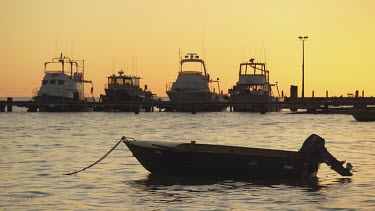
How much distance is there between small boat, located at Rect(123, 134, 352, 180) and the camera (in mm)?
26375

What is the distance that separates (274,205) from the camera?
22.1 m

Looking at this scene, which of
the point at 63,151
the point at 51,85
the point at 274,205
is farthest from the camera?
the point at 51,85

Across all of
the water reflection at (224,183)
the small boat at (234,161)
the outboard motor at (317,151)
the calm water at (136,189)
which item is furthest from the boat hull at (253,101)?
the water reflection at (224,183)

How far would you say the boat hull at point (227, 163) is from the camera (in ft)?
86.4

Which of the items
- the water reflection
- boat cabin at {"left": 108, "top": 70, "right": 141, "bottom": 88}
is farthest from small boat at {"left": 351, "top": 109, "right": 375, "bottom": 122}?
the water reflection

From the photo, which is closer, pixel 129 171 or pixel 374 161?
pixel 129 171

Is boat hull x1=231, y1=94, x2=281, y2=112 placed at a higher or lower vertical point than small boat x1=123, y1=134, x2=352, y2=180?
higher

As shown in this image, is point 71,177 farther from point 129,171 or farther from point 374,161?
point 374,161

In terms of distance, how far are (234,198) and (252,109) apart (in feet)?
Result: 286

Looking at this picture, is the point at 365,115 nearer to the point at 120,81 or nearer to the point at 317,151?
the point at 120,81

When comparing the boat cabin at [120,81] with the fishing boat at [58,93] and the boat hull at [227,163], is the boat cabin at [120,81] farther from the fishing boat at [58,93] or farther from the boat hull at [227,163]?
the boat hull at [227,163]

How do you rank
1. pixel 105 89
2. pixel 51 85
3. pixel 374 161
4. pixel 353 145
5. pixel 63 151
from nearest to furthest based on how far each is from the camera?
pixel 374 161 < pixel 63 151 < pixel 353 145 < pixel 51 85 < pixel 105 89

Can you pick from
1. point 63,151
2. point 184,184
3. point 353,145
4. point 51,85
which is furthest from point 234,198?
point 51,85

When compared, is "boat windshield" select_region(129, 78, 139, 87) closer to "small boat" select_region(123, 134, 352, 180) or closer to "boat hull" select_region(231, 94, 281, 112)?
"boat hull" select_region(231, 94, 281, 112)
